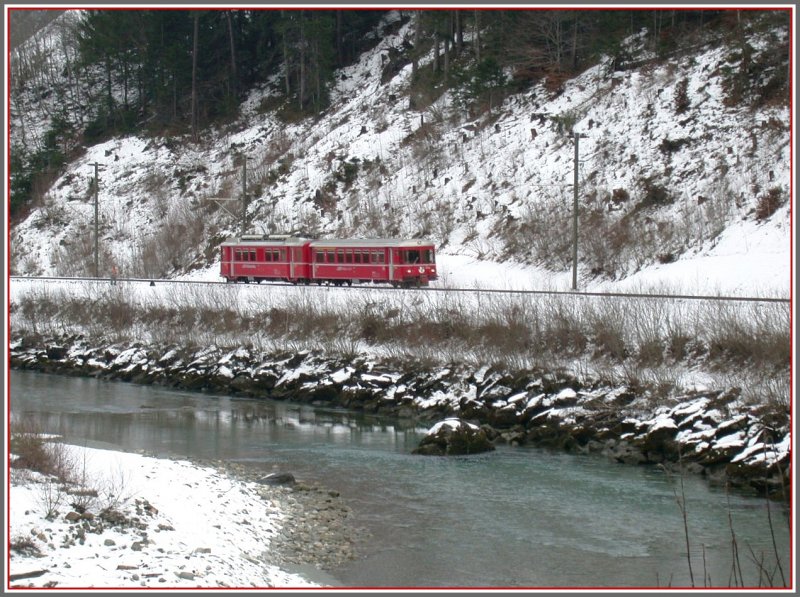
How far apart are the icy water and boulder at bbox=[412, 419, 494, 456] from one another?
46 cm

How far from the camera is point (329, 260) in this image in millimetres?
45875

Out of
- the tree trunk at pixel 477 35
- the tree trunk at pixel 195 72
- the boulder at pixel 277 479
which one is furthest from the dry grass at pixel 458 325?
the tree trunk at pixel 195 72

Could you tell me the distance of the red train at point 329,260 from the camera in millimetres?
43688

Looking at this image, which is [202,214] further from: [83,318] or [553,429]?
[553,429]

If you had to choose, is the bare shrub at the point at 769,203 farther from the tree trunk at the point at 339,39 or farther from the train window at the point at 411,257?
the tree trunk at the point at 339,39

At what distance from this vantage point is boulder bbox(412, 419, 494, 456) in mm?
24328

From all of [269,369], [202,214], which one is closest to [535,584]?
[269,369]

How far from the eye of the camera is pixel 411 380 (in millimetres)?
32875

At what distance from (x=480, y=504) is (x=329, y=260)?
1089 inches

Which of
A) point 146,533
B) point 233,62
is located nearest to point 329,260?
point 146,533

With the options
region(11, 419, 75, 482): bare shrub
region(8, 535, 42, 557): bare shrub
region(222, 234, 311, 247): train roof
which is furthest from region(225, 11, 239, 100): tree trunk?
region(8, 535, 42, 557): bare shrub

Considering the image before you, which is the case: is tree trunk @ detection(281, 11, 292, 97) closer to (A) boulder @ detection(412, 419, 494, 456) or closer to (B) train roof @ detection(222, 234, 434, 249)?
(B) train roof @ detection(222, 234, 434, 249)

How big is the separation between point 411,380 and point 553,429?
768cm

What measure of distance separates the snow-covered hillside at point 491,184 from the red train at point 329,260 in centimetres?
560
